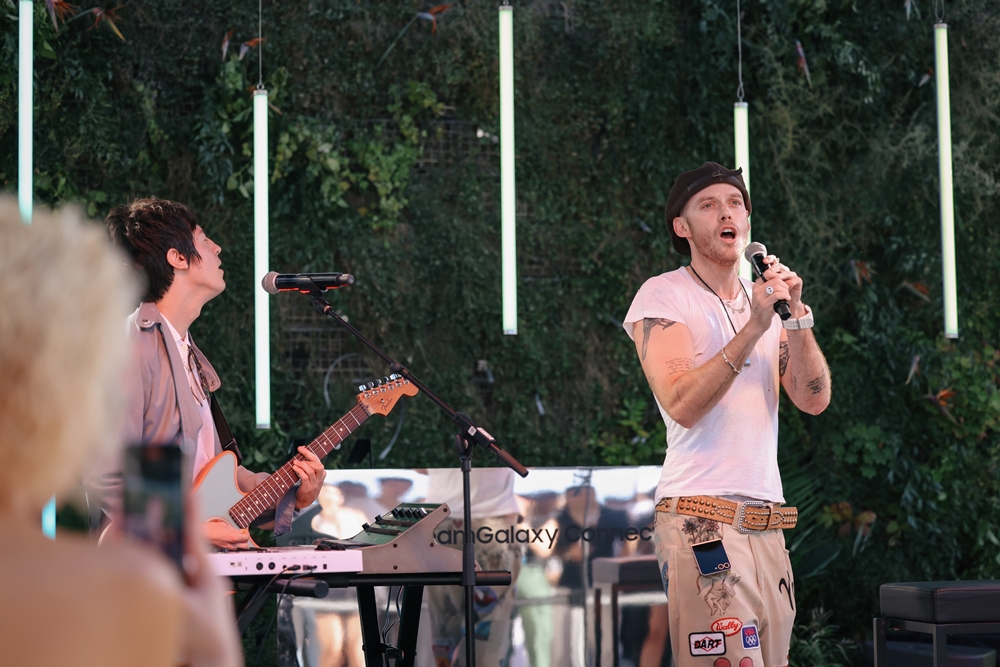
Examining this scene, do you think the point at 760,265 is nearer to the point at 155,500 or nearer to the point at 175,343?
the point at 175,343

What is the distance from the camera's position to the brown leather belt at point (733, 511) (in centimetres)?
260

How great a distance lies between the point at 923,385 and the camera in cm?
516

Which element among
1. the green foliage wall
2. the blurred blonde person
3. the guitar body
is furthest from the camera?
the green foliage wall

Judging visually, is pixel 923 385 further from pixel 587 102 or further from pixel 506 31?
pixel 506 31

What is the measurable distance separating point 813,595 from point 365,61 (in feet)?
10.7

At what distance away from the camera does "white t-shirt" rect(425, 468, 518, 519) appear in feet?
12.9

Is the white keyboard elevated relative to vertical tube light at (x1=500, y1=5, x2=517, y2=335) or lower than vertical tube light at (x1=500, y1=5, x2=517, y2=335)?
lower

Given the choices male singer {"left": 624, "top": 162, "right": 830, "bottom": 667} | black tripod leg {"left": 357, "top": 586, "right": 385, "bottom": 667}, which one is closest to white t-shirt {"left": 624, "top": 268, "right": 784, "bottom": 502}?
male singer {"left": 624, "top": 162, "right": 830, "bottom": 667}

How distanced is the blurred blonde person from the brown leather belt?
1.87 m

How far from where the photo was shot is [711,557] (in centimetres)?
257

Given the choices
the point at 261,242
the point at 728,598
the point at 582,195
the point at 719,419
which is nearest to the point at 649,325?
the point at 719,419

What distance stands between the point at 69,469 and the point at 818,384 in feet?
7.49

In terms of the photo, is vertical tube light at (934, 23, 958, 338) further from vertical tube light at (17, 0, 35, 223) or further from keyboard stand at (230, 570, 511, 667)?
vertical tube light at (17, 0, 35, 223)

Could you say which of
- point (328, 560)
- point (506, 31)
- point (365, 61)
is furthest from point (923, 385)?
point (328, 560)
